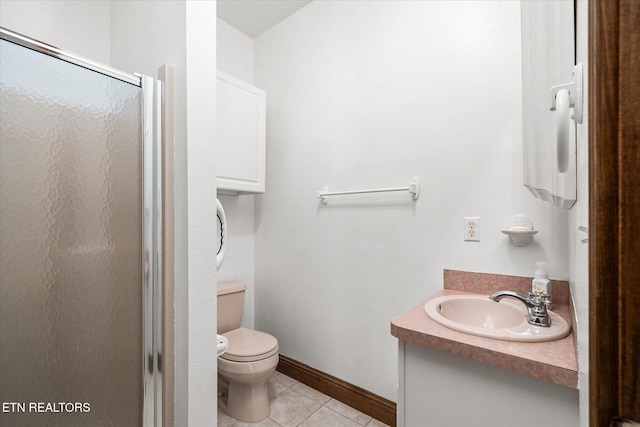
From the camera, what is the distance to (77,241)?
0.93 m

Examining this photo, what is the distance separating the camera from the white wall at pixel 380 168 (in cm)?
140

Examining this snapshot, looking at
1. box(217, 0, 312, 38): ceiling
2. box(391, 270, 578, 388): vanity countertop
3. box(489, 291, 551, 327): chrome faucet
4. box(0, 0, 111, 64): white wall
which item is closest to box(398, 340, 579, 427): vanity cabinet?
box(391, 270, 578, 388): vanity countertop

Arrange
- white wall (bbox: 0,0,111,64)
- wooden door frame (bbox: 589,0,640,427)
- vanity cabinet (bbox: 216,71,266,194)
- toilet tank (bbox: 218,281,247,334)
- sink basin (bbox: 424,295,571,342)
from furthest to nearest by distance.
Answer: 1. toilet tank (bbox: 218,281,247,334)
2. vanity cabinet (bbox: 216,71,266,194)
3. white wall (bbox: 0,0,111,64)
4. sink basin (bbox: 424,295,571,342)
5. wooden door frame (bbox: 589,0,640,427)

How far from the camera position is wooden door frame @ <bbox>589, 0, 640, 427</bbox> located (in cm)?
25

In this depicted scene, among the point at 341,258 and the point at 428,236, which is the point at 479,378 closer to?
the point at 428,236

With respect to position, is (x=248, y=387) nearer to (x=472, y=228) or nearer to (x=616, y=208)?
(x=472, y=228)

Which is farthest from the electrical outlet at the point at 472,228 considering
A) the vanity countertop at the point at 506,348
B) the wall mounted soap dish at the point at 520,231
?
the vanity countertop at the point at 506,348

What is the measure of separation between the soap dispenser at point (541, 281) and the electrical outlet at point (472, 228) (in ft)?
0.88

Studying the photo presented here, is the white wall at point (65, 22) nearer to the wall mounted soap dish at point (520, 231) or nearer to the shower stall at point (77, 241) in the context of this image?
the shower stall at point (77, 241)

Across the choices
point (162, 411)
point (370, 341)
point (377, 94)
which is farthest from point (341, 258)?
point (162, 411)

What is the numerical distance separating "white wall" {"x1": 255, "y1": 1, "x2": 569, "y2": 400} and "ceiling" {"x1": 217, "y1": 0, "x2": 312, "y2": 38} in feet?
0.22

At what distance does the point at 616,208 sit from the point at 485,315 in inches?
47.9

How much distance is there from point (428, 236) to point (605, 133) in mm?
1374

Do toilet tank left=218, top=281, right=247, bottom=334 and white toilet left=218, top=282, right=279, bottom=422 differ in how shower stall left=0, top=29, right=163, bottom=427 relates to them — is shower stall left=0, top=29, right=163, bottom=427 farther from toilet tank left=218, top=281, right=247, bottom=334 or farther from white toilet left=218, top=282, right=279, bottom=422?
Answer: toilet tank left=218, top=281, right=247, bottom=334
